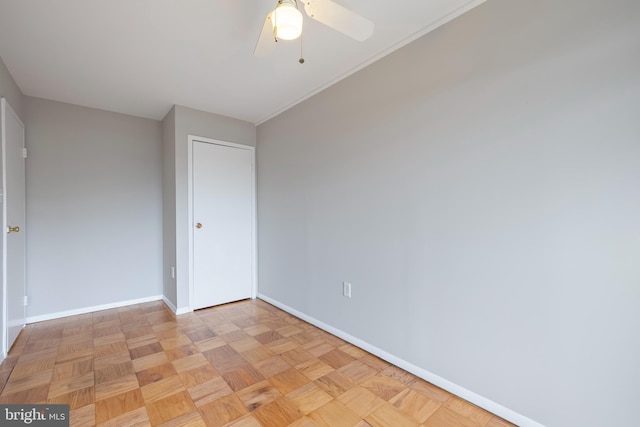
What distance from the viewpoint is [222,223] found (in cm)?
327

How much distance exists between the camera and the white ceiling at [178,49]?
1.60 meters

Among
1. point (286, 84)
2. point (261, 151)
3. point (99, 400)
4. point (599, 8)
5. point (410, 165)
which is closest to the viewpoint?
point (599, 8)

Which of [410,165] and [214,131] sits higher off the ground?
[214,131]

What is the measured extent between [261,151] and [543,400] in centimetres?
325

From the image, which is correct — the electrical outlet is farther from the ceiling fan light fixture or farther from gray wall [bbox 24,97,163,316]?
gray wall [bbox 24,97,163,316]

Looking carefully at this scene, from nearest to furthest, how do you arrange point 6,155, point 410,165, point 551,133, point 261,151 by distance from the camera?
point 551,133
point 410,165
point 6,155
point 261,151

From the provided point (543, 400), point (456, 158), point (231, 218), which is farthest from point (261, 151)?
point (543, 400)

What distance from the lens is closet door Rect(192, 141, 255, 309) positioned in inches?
122

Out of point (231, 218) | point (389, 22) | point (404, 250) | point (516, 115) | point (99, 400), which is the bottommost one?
point (99, 400)

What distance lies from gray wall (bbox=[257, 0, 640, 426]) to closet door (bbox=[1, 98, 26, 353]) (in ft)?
8.43

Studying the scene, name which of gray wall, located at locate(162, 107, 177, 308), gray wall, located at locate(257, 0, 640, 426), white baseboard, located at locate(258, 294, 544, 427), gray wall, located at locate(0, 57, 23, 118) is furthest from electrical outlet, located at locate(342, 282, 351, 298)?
gray wall, located at locate(0, 57, 23, 118)

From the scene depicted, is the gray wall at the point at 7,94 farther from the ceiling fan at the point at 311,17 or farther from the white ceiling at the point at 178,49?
the ceiling fan at the point at 311,17

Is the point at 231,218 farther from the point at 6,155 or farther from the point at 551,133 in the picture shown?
the point at 551,133

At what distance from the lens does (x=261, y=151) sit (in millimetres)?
3459
